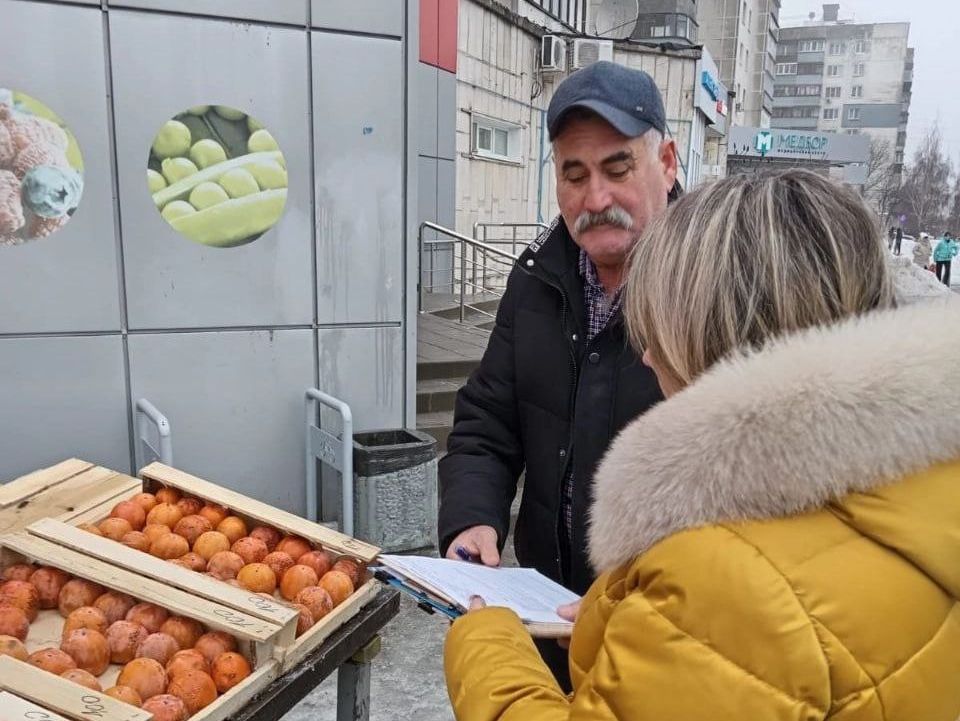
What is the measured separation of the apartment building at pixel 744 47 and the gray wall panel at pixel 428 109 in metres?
30.0

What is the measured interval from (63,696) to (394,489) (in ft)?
8.83

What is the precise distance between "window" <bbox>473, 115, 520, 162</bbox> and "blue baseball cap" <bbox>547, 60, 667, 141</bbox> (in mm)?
10638

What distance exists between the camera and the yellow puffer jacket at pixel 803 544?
79 centimetres

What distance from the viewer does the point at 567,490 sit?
181 centimetres

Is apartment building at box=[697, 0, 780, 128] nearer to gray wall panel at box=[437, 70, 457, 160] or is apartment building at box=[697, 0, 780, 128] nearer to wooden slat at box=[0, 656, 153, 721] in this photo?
gray wall panel at box=[437, 70, 457, 160]

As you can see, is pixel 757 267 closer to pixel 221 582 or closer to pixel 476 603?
pixel 476 603

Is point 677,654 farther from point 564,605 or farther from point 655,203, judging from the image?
point 655,203

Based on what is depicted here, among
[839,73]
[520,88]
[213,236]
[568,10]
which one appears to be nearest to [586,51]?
[520,88]

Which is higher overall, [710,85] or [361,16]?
[710,85]

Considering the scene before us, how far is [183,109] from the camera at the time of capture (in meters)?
3.60

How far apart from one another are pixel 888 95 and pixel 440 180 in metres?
85.5

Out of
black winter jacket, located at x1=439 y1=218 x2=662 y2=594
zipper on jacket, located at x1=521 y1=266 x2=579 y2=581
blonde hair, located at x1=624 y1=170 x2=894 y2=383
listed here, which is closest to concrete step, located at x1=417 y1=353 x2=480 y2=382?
black winter jacket, located at x1=439 y1=218 x2=662 y2=594

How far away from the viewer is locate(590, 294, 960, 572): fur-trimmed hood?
0.83m

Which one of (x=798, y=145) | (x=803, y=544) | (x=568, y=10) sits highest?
(x=568, y=10)
